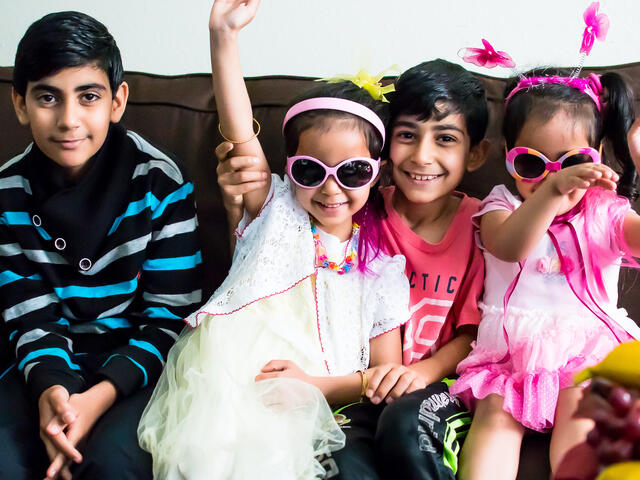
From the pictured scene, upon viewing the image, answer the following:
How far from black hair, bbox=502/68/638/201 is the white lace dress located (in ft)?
1.24

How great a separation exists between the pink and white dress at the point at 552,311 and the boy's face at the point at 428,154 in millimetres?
100

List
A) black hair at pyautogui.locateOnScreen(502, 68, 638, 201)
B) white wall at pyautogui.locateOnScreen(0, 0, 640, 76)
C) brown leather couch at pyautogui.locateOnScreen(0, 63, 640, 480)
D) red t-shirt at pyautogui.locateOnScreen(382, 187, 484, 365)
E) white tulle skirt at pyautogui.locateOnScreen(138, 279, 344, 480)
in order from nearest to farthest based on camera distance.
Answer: white tulle skirt at pyautogui.locateOnScreen(138, 279, 344, 480), black hair at pyautogui.locateOnScreen(502, 68, 638, 201), red t-shirt at pyautogui.locateOnScreen(382, 187, 484, 365), brown leather couch at pyautogui.locateOnScreen(0, 63, 640, 480), white wall at pyautogui.locateOnScreen(0, 0, 640, 76)

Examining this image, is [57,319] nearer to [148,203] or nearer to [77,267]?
[77,267]

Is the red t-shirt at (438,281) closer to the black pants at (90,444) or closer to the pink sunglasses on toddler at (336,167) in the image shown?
the pink sunglasses on toddler at (336,167)

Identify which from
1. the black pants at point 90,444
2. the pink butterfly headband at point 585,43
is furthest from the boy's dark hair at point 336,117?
the black pants at point 90,444

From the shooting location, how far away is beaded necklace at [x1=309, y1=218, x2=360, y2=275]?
4.18 ft

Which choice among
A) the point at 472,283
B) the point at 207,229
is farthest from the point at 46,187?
the point at 472,283

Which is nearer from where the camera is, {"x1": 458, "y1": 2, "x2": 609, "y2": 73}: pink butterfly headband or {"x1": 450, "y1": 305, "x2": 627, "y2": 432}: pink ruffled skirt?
{"x1": 450, "y1": 305, "x2": 627, "y2": 432}: pink ruffled skirt

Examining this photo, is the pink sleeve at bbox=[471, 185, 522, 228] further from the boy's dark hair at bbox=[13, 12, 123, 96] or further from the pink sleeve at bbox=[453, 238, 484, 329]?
the boy's dark hair at bbox=[13, 12, 123, 96]

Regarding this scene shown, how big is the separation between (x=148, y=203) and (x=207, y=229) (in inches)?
9.2

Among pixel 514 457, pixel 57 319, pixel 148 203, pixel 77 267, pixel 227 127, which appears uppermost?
pixel 227 127

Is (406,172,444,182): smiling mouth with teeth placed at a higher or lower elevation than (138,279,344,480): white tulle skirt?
higher

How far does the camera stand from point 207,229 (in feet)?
4.89

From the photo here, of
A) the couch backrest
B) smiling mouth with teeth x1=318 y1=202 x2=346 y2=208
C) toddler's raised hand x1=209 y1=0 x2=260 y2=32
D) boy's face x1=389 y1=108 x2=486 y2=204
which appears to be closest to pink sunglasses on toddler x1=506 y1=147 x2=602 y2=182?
boy's face x1=389 y1=108 x2=486 y2=204
